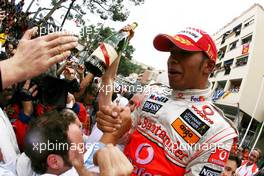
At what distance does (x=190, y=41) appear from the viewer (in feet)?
7.67

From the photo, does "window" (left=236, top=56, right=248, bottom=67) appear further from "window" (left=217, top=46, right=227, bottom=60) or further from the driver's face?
the driver's face

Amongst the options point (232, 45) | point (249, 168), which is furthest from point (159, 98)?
point (232, 45)

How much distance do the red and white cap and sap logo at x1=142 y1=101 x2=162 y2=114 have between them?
1.31 feet

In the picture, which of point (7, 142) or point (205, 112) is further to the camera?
point (7, 142)

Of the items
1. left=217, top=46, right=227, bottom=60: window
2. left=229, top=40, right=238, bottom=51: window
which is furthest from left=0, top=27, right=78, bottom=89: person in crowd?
left=217, top=46, right=227, bottom=60: window

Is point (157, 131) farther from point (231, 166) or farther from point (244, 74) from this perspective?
point (244, 74)

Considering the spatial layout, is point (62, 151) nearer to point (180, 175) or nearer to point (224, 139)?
A: point (180, 175)

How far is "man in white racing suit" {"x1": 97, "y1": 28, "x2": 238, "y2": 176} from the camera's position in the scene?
2.14 m

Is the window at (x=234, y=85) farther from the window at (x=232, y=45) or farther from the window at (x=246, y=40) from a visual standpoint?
the window at (x=232, y=45)

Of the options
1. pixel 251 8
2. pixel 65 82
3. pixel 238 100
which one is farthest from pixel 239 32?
pixel 65 82

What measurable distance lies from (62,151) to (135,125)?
530mm

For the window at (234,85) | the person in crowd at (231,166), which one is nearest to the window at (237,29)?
the window at (234,85)

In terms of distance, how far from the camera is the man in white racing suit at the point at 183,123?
2141mm

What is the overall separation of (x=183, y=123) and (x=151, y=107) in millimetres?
282
